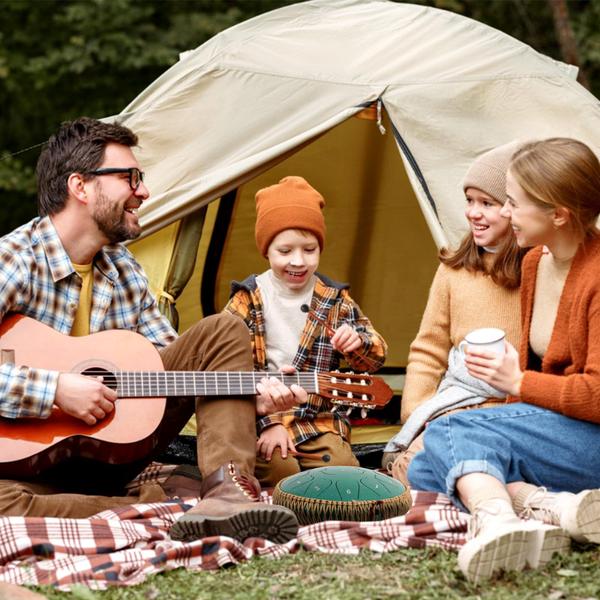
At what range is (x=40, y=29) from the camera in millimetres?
10586

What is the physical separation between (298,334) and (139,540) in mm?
1317

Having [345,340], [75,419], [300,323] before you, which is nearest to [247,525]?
[75,419]

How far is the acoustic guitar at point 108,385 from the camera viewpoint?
3.32 meters

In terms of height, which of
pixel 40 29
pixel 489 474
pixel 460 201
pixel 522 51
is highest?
pixel 40 29

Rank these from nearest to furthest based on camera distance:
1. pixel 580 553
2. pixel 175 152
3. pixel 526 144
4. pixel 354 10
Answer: pixel 580 553 < pixel 526 144 < pixel 175 152 < pixel 354 10

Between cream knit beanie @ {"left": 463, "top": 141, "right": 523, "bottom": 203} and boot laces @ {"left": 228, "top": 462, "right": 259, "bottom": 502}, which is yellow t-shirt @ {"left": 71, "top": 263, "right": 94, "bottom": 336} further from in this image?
cream knit beanie @ {"left": 463, "top": 141, "right": 523, "bottom": 203}

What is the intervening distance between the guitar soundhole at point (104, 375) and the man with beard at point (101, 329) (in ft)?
0.13

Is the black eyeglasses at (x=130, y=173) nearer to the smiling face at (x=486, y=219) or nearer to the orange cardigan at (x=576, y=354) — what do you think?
the smiling face at (x=486, y=219)

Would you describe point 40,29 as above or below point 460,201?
above

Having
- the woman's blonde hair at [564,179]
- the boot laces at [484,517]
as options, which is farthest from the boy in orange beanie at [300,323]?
the boot laces at [484,517]

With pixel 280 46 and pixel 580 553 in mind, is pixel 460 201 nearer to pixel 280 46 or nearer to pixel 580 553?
pixel 280 46

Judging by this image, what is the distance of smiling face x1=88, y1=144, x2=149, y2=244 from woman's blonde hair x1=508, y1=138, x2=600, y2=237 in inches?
53.6

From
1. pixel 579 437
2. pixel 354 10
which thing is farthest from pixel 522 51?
pixel 579 437

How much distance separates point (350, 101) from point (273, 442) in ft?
4.81
